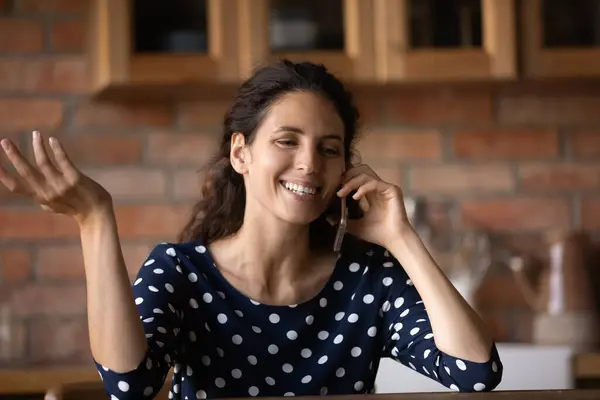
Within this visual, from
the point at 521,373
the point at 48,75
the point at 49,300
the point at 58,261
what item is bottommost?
the point at 521,373

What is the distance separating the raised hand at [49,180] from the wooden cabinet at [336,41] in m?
1.25

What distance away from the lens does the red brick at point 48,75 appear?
8.44 ft

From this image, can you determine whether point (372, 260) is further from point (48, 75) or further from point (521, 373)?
point (48, 75)

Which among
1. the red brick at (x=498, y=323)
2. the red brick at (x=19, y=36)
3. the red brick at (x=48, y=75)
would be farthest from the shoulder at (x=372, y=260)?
the red brick at (x=19, y=36)

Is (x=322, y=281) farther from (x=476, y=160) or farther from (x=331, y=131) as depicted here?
(x=476, y=160)

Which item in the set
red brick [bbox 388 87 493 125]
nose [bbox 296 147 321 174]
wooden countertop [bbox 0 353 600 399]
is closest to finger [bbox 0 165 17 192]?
Answer: nose [bbox 296 147 321 174]

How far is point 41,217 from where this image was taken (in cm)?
258

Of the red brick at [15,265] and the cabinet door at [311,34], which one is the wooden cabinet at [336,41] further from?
the red brick at [15,265]

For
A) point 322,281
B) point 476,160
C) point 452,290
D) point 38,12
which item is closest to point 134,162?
point 38,12

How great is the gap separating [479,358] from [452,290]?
0.11 meters

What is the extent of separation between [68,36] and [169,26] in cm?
30

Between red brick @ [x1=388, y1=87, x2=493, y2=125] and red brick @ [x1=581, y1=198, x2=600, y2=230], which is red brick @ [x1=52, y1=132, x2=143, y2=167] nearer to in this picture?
red brick @ [x1=388, y1=87, x2=493, y2=125]

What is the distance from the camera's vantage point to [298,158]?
1.56 m

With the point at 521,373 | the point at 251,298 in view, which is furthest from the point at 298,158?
Answer: the point at 521,373
